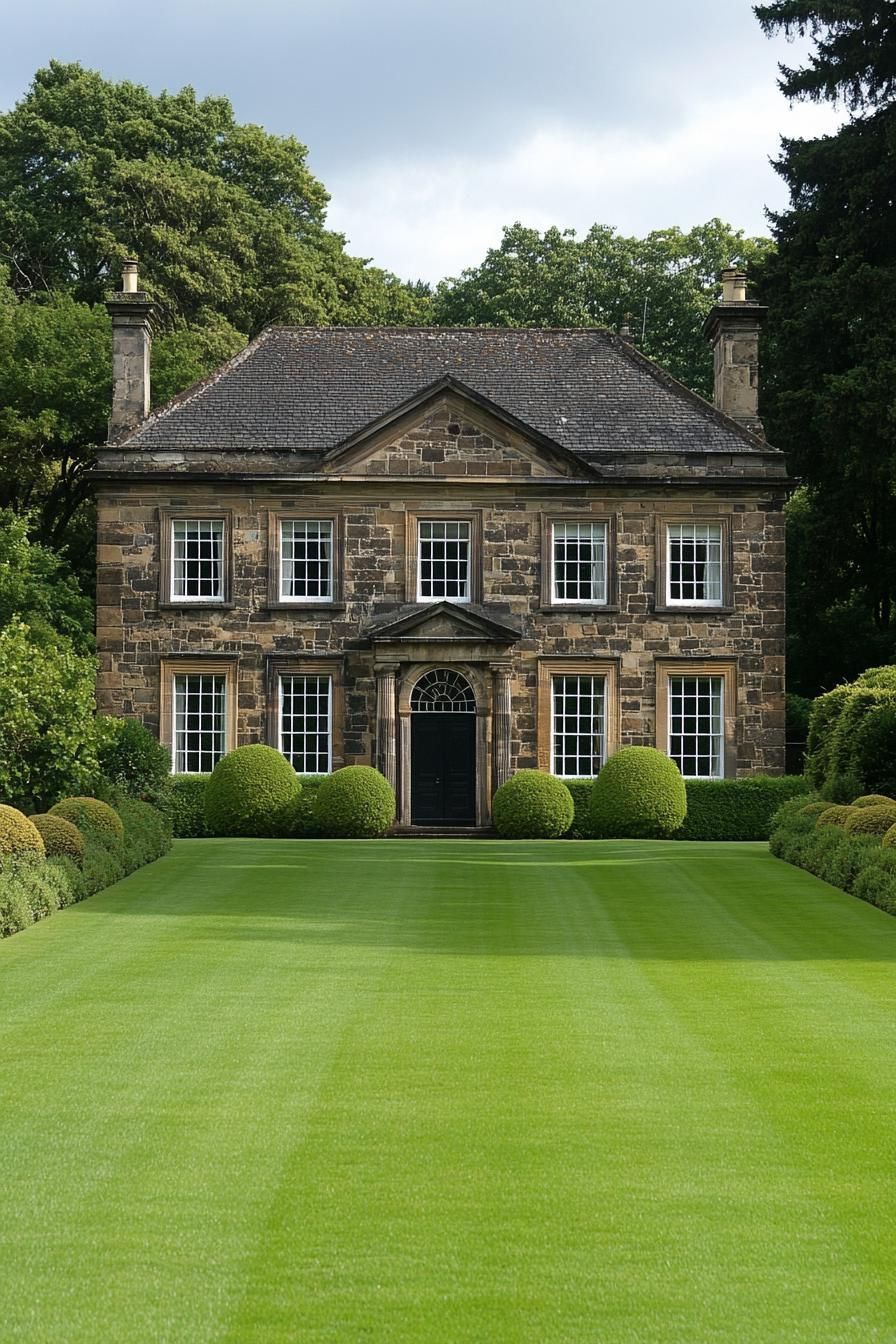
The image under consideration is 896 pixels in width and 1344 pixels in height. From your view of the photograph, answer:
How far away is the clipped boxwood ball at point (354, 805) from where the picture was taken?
33688 millimetres

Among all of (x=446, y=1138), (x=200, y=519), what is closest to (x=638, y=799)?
(x=200, y=519)

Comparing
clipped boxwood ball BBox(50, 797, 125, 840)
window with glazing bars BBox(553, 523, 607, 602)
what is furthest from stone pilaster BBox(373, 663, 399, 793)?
clipped boxwood ball BBox(50, 797, 125, 840)

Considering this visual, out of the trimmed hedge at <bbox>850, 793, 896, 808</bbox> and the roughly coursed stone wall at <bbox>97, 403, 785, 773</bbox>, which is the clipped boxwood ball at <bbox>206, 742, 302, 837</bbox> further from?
the trimmed hedge at <bbox>850, 793, 896, 808</bbox>

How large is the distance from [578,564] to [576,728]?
3.47m

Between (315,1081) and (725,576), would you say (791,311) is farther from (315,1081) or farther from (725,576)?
(315,1081)

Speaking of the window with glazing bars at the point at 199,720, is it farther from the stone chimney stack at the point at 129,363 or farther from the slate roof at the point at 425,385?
the stone chimney stack at the point at 129,363

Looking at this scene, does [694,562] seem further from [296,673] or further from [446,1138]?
[446,1138]

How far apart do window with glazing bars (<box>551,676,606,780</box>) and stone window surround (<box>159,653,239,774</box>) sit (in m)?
6.66

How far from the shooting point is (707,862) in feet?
88.0

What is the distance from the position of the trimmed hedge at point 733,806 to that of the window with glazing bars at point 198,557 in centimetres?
1070

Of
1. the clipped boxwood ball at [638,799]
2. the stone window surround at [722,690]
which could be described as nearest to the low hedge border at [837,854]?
the clipped boxwood ball at [638,799]

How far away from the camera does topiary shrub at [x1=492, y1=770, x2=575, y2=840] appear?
34500 millimetres

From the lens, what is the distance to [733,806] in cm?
3544

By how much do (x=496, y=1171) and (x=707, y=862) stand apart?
757 inches
